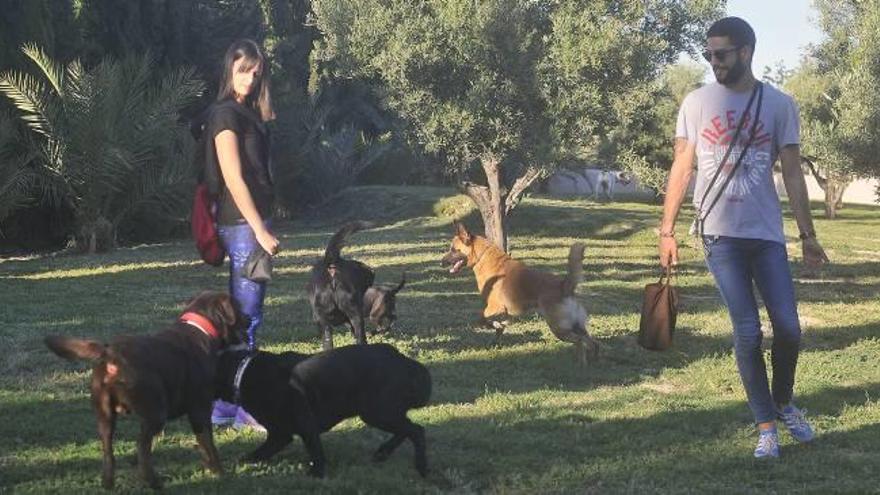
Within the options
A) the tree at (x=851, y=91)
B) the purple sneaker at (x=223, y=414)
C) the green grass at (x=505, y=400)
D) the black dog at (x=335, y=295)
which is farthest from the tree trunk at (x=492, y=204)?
the purple sneaker at (x=223, y=414)

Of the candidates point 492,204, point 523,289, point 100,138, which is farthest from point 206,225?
point 100,138

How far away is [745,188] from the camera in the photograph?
5227mm

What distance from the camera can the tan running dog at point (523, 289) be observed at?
855 centimetres

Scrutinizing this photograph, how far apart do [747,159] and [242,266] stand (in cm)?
275

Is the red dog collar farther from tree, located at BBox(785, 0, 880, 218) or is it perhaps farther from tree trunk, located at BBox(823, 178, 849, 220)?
tree trunk, located at BBox(823, 178, 849, 220)

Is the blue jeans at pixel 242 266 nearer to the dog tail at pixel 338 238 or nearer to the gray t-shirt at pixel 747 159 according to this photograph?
the dog tail at pixel 338 238

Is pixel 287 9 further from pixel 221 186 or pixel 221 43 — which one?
pixel 221 186

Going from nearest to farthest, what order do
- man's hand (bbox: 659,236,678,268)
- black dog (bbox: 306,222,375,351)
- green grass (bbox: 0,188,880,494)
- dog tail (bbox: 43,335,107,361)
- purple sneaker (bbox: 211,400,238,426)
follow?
1. dog tail (bbox: 43,335,107,361)
2. green grass (bbox: 0,188,880,494)
3. man's hand (bbox: 659,236,678,268)
4. purple sneaker (bbox: 211,400,238,426)
5. black dog (bbox: 306,222,375,351)

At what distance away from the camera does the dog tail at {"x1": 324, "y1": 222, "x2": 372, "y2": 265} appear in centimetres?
762

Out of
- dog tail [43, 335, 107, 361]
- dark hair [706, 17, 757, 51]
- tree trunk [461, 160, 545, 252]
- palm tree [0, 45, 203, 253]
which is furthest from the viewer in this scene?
palm tree [0, 45, 203, 253]

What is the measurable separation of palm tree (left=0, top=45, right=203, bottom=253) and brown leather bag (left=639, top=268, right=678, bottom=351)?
14053 millimetres

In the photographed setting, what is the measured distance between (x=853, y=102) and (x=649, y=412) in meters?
13.3

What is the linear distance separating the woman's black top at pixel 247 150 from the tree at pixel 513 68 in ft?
33.4

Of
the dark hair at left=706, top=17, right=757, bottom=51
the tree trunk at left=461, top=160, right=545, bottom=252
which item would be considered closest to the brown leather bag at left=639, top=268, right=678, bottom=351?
the dark hair at left=706, top=17, right=757, bottom=51
